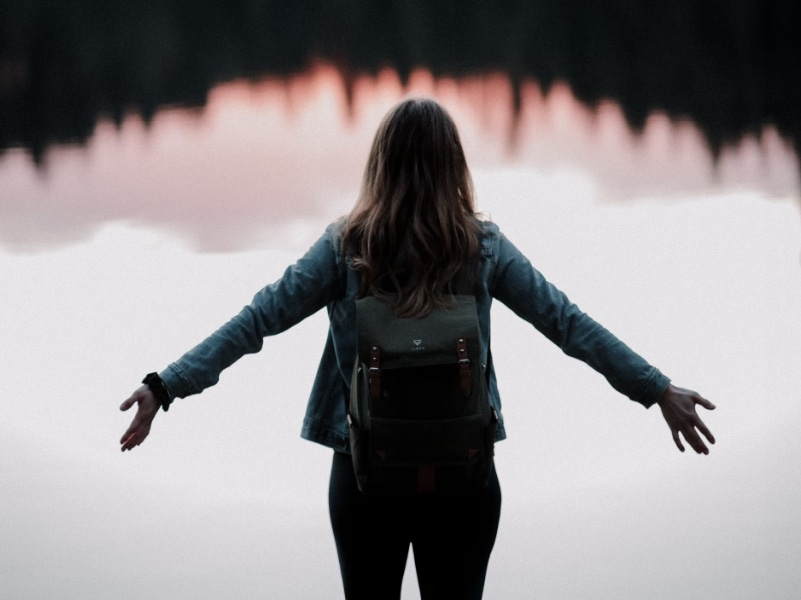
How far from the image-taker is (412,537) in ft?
4.38

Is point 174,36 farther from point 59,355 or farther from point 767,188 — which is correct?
point 767,188

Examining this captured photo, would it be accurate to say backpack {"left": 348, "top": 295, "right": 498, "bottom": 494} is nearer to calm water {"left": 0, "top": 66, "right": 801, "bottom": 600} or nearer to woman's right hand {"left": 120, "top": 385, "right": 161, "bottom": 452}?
woman's right hand {"left": 120, "top": 385, "right": 161, "bottom": 452}

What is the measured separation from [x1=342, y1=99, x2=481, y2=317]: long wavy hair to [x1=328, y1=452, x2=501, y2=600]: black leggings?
245 mm

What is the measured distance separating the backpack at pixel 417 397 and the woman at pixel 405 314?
36 millimetres

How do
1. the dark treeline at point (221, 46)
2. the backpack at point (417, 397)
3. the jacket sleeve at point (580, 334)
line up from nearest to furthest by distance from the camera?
1. the backpack at point (417, 397)
2. the jacket sleeve at point (580, 334)
3. the dark treeline at point (221, 46)

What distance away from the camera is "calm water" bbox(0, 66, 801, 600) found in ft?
7.18

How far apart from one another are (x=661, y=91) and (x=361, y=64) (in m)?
0.68

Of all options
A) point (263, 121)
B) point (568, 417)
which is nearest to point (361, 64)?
point (263, 121)

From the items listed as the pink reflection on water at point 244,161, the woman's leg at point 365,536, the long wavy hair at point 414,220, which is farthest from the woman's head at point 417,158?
the pink reflection on water at point 244,161

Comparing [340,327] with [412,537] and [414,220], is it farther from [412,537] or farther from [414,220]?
[412,537]

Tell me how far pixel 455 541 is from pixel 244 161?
1.15m

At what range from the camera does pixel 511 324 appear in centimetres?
233

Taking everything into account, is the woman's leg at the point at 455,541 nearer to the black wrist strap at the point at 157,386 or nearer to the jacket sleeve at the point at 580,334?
the jacket sleeve at the point at 580,334

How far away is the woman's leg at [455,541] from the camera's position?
1310mm
